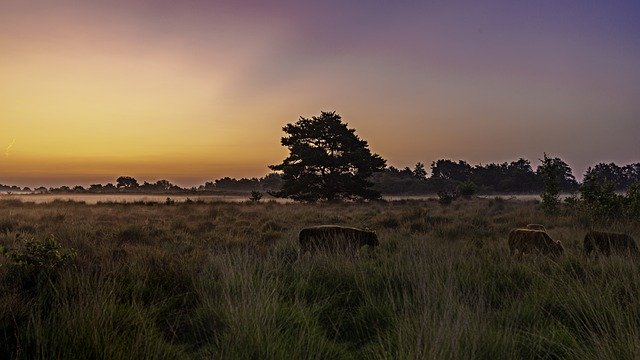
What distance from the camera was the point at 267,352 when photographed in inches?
131

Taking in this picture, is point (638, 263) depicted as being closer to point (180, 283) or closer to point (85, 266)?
point (180, 283)

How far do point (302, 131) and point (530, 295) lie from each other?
34870 millimetres

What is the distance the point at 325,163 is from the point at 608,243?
29.7 meters

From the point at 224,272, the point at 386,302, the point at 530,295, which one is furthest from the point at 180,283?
the point at 530,295

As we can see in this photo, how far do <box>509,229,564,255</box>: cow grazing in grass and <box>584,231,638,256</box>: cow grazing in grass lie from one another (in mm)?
586

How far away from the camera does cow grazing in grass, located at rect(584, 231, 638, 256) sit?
7.92m

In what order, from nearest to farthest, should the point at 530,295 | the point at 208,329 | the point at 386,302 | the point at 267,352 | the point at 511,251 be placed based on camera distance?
the point at 267,352, the point at 208,329, the point at 386,302, the point at 530,295, the point at 511,251

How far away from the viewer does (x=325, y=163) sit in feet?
123

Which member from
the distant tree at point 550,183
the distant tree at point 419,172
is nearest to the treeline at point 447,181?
the distant tree at point 419,172

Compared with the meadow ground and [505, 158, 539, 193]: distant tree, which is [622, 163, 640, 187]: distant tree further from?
the meadow ground

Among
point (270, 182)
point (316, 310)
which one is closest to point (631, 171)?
point (270, 182)

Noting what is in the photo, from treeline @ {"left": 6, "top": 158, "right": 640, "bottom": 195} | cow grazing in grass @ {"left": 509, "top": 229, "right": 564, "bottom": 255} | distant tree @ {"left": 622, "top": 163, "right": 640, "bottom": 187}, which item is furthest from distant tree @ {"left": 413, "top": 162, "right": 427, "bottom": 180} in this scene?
cow grazing in grass @ {"left": 509, "top": 229, "right": 564, "bottom": 255}

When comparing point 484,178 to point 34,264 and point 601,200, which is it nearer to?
point 601,200

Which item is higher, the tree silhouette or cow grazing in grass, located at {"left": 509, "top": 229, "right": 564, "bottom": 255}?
the tree silhouette
